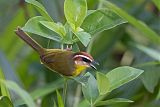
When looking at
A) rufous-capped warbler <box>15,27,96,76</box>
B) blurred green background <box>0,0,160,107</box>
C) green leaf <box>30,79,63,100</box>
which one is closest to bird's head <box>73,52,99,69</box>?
rufous-capped warbler <box>15,27,96,76</box>

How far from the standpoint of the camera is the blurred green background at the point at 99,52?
176 centimetres

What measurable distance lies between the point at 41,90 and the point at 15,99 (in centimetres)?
12

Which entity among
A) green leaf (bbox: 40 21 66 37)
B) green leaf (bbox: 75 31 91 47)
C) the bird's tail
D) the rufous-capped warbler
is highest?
green leaf (bbox: 40 21 66 37)

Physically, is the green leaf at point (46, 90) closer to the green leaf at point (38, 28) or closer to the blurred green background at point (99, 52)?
the blurred green background at point (99, 52)

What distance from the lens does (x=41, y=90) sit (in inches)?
67.0

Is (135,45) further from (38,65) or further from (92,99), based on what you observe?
(92,99)

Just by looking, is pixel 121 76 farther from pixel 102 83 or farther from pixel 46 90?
pixel 46 90

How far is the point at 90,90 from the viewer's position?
111 centimetres

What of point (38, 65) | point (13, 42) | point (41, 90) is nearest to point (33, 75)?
point (38, 65)

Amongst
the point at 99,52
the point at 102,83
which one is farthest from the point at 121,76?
the point at 99,52

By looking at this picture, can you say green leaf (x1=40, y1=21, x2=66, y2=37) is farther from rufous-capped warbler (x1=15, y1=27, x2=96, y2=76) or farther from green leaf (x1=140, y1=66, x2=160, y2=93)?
green leaf (x1=140, y1=66, x2=160, y2=93)

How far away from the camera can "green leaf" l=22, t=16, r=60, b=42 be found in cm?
107

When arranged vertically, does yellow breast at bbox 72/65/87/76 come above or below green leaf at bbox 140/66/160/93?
above

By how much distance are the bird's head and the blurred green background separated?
1.41 feet
